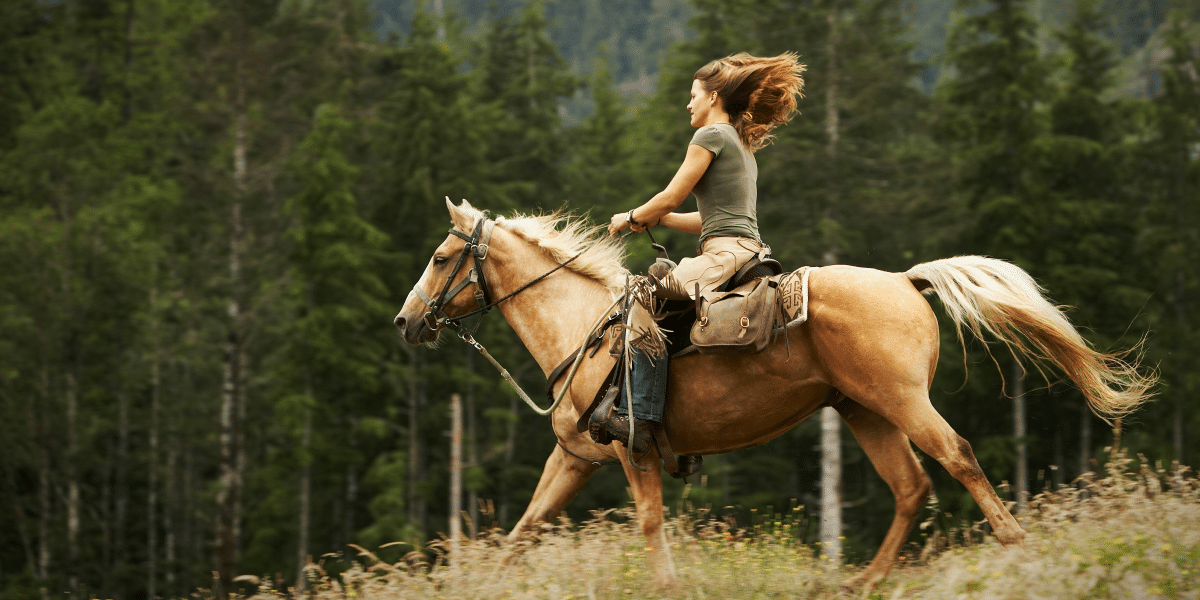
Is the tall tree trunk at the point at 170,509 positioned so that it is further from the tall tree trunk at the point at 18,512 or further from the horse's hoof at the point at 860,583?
the horse's hoof at the point at 860,583

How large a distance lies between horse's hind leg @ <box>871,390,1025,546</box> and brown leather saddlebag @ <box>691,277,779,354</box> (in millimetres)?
739

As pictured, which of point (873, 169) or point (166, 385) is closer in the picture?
point (873, 169)

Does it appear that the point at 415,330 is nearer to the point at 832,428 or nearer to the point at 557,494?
the point at 557,494

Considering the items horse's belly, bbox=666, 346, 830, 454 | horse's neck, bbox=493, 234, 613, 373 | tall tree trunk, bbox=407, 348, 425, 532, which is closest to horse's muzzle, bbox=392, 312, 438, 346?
horse's neck, bbox=493, 234, 613, 373

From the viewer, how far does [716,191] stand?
501 cm

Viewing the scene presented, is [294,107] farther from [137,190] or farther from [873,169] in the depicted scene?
[873,169]

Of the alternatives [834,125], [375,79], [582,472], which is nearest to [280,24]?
[375,79]

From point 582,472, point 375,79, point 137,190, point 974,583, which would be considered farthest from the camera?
point 375,79

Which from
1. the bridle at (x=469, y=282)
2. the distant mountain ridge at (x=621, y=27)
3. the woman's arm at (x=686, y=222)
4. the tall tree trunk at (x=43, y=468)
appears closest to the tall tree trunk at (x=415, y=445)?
the tall tree trunk at (x=43, y=468)

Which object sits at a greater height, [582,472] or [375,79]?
[375,79]

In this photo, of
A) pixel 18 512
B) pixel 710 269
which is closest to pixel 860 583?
pixel 710 269

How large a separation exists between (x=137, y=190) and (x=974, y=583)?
90.3 feet

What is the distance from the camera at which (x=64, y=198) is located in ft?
80.7

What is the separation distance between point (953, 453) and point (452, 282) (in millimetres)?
3163
